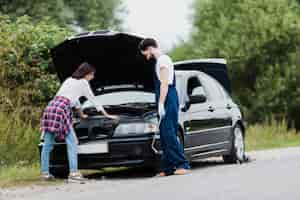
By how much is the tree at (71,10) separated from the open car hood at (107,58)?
18.6 m

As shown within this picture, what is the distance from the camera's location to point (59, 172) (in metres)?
12.3

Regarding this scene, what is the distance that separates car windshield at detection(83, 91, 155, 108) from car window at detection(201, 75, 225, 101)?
1422 mm

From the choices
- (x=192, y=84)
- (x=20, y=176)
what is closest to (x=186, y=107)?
(x=192, y=84)

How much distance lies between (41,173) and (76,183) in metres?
1.11

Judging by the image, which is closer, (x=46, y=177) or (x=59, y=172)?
(x=46, y=177)

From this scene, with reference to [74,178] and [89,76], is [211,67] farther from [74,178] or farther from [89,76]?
[74,178]

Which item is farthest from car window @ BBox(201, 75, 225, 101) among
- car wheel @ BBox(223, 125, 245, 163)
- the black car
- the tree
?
the tree

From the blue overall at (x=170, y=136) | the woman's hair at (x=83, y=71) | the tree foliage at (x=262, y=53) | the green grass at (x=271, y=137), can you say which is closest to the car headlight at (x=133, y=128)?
the blue overall at (x=170, y=136)

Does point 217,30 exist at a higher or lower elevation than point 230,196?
higher

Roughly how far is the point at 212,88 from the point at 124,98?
6.29 feet

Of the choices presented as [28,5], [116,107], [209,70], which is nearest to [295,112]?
[28,5]

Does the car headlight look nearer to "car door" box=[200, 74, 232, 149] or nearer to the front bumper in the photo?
the front bumper

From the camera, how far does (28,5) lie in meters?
34.1

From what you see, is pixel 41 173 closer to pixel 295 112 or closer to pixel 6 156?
pixel 6 156
